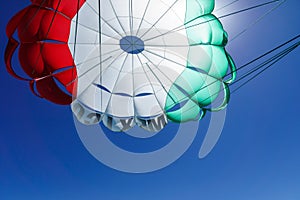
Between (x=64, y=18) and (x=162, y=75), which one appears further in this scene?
(x=162, y=75)

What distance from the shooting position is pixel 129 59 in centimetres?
612

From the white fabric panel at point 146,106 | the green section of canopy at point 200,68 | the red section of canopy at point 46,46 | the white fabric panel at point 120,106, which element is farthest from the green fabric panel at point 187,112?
the red section of canopy at point 46,46

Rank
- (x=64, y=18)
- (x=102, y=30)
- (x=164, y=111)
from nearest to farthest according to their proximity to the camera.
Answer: (x=64, y=18)
(x=102, y=30)
(x=164, y=111)

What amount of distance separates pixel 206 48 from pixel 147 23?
124 cm

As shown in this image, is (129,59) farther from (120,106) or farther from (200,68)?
(200,68)

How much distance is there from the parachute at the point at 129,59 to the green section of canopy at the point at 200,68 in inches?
0.7

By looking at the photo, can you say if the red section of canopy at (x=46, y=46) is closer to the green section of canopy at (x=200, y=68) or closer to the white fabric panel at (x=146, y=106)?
the white fabric panel at (x=146, y=106)

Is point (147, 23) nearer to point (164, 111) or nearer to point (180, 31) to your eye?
point (180, 31)

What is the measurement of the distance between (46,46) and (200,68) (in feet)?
9.52

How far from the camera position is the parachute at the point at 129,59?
5465mm

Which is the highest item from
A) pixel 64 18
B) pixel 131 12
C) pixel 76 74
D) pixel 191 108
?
pixel 131 12

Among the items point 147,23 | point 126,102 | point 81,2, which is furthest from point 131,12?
point 126,102

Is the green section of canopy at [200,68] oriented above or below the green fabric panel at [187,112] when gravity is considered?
above

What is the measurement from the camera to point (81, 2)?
5.59m
